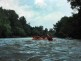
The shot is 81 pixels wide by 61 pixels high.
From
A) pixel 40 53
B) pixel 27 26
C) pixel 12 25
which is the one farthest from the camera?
pixel 27 26

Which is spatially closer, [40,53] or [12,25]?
[40,53]

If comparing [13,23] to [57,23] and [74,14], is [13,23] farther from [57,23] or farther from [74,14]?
[74,14]

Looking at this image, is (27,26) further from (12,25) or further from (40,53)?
(40,53)

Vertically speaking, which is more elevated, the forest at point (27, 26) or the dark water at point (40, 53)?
the forest at point (27, 26)

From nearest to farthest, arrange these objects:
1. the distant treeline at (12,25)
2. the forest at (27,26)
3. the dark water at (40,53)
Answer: the dark water at (40,53), the forest at (27,26), the distant treeline at (12,25)

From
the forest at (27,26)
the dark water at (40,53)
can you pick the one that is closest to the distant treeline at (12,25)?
the forest at (27,26)

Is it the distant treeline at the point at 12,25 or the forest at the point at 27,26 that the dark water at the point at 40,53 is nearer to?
the forest at the point at 27,26

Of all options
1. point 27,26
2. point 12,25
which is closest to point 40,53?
point 12,25

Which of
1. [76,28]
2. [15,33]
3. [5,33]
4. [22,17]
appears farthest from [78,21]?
[22,17]

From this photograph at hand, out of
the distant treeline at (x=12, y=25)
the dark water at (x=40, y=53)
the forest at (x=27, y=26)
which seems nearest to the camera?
the dark water at (x=40, y=53)

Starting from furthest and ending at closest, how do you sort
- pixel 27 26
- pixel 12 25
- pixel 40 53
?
pixel 27 26, pixel 12 25, pixel 40 53

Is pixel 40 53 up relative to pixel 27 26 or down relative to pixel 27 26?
down

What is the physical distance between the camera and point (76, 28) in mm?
85312

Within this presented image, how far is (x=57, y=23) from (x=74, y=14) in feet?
284
